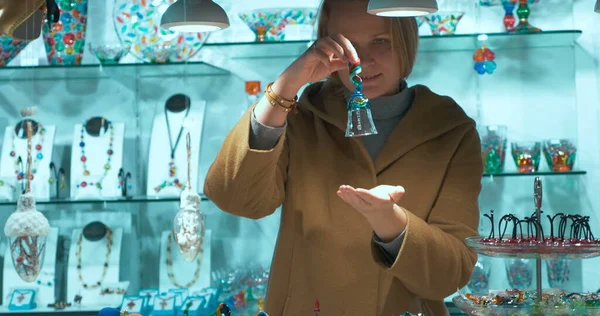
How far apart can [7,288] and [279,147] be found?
1.75 m

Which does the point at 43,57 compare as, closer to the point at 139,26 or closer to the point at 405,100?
the point at 139,26

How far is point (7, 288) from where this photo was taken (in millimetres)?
3186

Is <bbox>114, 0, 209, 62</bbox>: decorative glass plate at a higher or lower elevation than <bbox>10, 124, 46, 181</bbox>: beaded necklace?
higher

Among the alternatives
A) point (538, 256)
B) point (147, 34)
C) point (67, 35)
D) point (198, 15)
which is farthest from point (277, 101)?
point (67, 35)

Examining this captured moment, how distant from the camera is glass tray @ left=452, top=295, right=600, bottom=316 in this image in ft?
5.31

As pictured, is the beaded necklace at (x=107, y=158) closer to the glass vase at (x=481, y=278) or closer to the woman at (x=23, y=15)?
the woman at (x=23, y=15)

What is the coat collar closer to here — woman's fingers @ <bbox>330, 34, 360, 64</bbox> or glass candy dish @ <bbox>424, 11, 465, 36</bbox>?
woman's fingers @ <bbox>330, 34, 360, 64</bbox>

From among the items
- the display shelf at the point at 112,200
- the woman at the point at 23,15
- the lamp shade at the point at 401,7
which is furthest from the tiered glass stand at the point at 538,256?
the display shelf at the point at 112,200

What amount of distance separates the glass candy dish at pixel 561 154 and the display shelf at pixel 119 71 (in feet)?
4.12

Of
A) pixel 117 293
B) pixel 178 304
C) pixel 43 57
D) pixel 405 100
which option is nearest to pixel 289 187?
pixel 405 100

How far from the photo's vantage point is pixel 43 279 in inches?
127

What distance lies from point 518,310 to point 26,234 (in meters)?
1.27

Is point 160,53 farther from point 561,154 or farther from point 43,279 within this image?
point 561,154

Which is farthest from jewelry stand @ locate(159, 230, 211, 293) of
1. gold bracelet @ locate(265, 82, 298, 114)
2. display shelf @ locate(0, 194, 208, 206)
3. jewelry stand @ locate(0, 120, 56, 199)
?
gold bracelet @ locate(265, 82, 298, 114)
